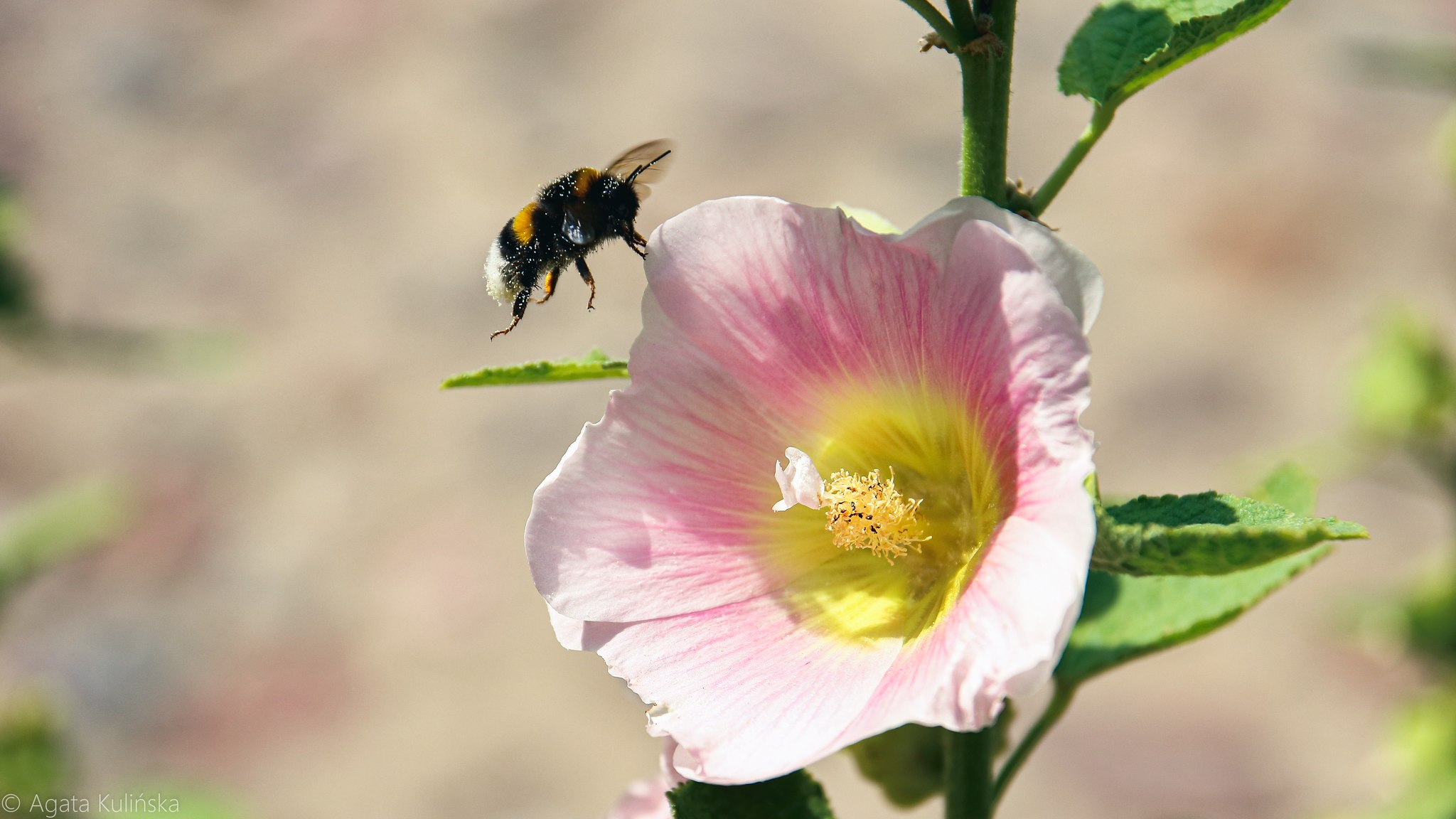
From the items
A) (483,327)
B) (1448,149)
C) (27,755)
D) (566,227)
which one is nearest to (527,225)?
(566,227)

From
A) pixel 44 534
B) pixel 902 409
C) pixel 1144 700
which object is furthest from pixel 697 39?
pixel 902 409

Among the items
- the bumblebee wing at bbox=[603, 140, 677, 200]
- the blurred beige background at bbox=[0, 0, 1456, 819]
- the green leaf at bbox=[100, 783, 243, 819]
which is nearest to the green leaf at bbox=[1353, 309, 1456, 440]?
the bumblebee wing at bbox=[603, 140, 677, 200]

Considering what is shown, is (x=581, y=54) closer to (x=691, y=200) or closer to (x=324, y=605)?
(x=691, y=200)

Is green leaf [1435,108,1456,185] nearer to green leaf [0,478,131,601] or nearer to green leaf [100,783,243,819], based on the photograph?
green leaf [100,783,243,819]

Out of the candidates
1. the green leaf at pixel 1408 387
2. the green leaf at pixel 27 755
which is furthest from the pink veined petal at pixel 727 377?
the green leaf at pixel 27 755

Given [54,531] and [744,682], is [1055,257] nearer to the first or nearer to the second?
[744,682]
